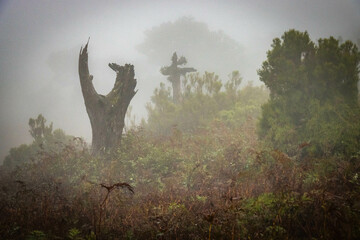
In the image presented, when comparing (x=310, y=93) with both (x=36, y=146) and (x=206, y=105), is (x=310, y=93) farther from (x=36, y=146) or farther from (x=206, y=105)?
(x=36, y=146)

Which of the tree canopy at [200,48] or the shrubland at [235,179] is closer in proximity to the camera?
the shrubland at [235,179]

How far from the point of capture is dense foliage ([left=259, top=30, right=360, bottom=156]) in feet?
20.9

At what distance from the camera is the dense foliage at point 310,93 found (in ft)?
20.9

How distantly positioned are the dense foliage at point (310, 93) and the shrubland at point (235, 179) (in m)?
0.04

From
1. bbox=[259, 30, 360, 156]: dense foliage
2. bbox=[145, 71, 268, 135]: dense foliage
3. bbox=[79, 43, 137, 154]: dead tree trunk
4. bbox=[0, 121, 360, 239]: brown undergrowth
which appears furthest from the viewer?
bbox=[145, 71, 268, 135]: dense foliage

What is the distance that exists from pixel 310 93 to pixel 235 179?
487cm

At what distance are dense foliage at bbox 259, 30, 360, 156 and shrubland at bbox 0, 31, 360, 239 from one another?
0.04 meters

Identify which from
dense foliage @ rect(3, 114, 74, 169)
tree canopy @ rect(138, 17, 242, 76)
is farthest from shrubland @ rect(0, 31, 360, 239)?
tree canopy @ rect(138, 17, 242, 76)

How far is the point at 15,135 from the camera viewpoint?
37.8 metres

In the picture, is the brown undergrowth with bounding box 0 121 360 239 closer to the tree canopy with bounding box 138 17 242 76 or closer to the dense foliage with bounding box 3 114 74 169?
the dense foliage with bounding box 3 114 74 169

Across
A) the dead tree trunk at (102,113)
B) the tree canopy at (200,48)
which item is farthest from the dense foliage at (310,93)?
the tree canopy at (200,48)

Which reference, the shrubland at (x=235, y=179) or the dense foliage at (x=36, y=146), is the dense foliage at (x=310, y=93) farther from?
the dense foliage at (x=36, y=146)

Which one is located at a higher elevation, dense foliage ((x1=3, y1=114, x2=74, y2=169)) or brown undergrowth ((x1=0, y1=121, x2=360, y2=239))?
dense foliage ((x1=3, y1=114, x2=74, y2=169))

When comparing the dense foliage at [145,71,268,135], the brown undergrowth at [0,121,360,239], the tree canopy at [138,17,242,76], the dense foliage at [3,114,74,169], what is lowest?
the brown undergrowth at [0,121,360,239]
